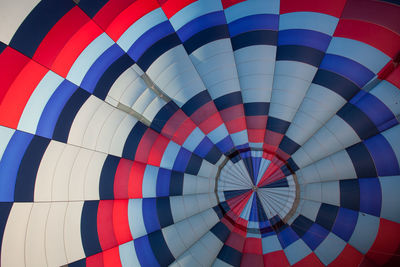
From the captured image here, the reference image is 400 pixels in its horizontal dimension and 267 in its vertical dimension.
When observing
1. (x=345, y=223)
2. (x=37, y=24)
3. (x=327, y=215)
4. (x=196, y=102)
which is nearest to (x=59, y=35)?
(x=37, y=24)

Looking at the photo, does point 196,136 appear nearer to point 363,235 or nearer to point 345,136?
point 345,136

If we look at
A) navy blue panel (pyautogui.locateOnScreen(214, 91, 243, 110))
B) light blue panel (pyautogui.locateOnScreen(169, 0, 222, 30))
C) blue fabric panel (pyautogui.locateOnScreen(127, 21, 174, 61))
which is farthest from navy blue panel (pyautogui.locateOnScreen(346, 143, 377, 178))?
blue fabric panel (pyautogui.locateOnScreen(127, 21, 174, 61))

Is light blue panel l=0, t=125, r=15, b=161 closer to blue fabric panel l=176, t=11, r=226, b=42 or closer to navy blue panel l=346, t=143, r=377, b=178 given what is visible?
blue fabric panel l=176, t=11, r=226, b=42

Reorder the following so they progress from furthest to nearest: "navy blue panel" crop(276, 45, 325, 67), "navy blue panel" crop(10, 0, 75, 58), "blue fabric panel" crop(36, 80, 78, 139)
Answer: "navy blue panel" crop(276, 45, 325, 67) < "blue fabric panel" crop(36, 80, 78, 139) < "navy blue panel" crop(10, 0, 75, 58)

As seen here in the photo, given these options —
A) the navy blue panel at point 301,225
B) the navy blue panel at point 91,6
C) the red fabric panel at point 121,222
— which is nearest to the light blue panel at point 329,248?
the navy blue panel at point 301,225

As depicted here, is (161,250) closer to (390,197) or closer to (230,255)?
(230,255)

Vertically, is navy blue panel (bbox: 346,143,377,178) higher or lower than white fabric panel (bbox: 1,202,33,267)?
lower

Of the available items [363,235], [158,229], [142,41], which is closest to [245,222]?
[158,229]
